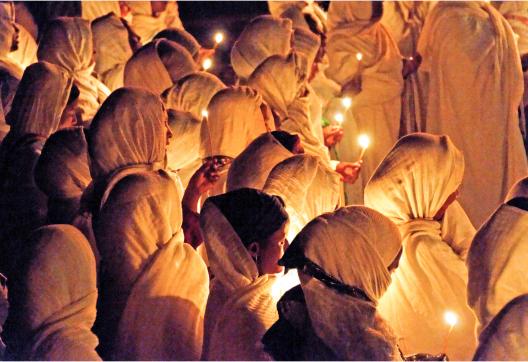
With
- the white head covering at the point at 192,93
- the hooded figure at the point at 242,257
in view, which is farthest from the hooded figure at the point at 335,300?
the white head covering at the point at 192,93

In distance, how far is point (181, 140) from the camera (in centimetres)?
666

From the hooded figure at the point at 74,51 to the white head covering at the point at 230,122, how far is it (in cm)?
135

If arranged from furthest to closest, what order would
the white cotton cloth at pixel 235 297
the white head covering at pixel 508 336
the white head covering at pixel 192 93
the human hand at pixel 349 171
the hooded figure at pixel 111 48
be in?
the hooded figure at pixel 111 48, the white head covering at pixel 192 93, the human hand at pixel 349 171, the white cotton cloth at pixel 235 297, the white head covering at pixel 508 336

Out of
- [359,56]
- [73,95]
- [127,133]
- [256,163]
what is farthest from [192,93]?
[127,133]

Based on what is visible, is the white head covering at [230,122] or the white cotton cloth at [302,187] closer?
the white cotton cloth at [302,187]

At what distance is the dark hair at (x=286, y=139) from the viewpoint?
605 centimetres

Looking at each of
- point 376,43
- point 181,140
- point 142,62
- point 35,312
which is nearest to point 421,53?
point 376,43

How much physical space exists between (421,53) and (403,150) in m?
3.19

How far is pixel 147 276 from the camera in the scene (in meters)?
4.85

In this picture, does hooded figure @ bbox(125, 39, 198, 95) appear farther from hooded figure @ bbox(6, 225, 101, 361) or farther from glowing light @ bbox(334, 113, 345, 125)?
hooded figure @ bbox(6, 225, 101, 361)

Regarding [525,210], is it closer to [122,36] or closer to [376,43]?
[376,43]

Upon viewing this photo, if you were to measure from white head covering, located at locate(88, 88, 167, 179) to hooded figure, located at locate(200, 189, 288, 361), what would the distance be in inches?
30.5

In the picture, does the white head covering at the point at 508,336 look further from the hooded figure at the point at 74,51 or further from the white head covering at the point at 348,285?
the hooded figure at the point at 74,51

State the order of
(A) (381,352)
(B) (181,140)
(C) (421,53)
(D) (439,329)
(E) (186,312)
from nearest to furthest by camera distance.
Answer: (A) (381,352) < (E) (186,312) < (D) (439,329) < (B) (181,140) < (C) (421,53)
